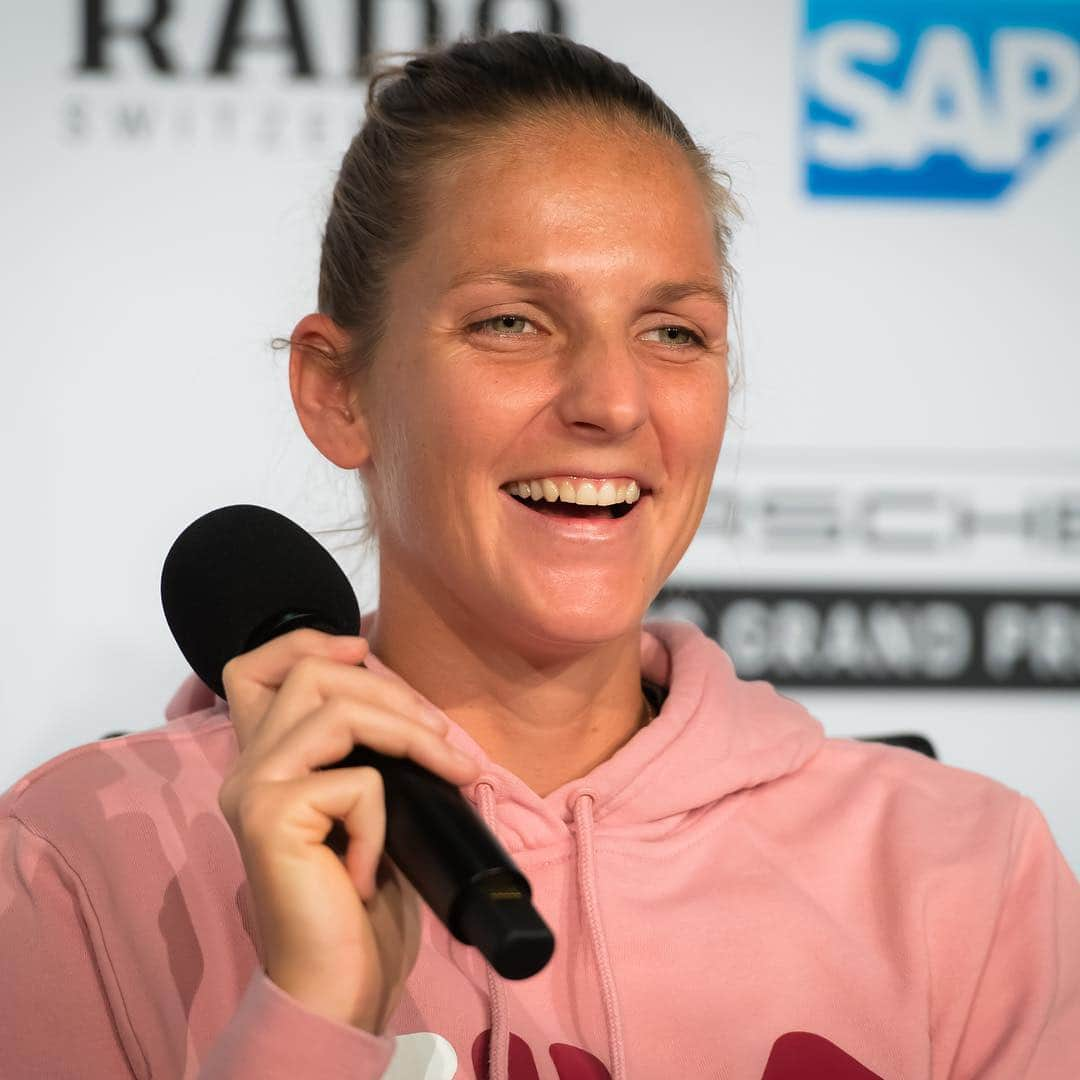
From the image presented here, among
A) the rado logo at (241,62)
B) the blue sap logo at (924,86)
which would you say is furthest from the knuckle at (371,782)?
the blue sap logo at (924,86)

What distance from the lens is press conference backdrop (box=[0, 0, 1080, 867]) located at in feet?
6.25

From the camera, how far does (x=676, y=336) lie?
1124 mm

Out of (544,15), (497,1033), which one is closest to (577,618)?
(497,1033)

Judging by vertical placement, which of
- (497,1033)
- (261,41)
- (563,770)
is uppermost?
(261,41)

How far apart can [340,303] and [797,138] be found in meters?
1.03

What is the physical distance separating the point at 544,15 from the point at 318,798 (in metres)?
1.45

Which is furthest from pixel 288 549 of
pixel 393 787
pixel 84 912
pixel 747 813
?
pixel 747 813

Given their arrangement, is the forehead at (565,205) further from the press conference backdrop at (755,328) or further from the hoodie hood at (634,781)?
the press conference backdrop at (755,328)

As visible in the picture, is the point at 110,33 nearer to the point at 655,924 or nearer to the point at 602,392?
the point at 602,392

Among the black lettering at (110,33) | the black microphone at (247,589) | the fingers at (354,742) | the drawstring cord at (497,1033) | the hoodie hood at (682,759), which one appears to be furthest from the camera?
the black lettering at (110,33)

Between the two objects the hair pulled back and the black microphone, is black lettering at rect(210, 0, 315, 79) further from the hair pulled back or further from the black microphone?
the black microphone

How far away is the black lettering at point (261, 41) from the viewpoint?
192 centimetres

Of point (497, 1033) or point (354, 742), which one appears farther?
point (497, 1033)

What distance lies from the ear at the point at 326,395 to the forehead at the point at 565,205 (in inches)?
5.6
